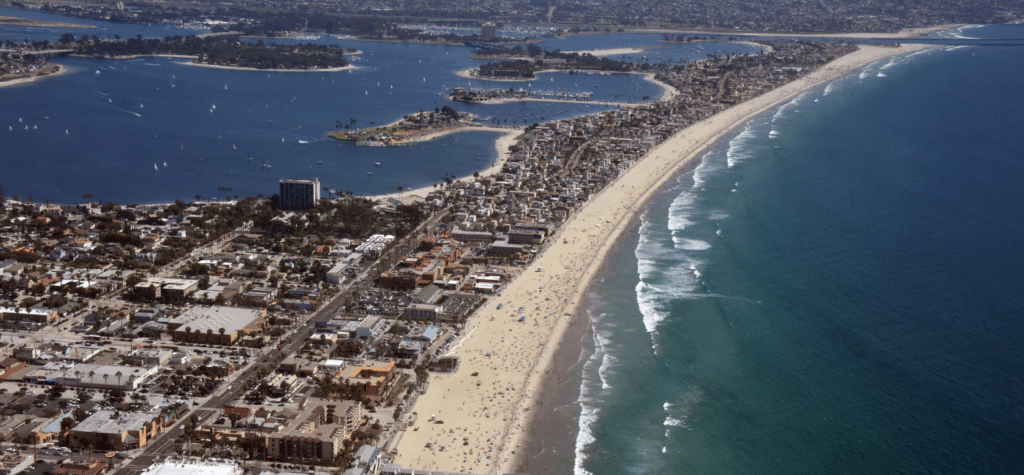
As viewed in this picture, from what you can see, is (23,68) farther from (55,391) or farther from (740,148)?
(55,391)

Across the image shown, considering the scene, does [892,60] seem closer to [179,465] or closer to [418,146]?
[418,146]

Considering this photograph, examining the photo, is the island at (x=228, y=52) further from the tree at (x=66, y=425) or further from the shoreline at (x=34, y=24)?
the tree at (x=66, y=425)

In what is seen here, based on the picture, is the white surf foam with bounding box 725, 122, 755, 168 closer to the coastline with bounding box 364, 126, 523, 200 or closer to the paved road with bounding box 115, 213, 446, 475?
the coastline with bounding box 364, 126, 523, 200

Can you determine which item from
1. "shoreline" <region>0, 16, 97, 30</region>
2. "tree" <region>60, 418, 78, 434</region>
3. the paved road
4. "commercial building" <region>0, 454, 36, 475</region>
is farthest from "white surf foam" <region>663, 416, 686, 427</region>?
"shoreline" <region>0, 16, 97, 30</region>

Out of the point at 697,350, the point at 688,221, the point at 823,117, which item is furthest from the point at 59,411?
the point at 823,117

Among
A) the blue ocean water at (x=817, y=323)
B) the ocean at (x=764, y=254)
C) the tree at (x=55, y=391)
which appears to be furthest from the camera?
the tree at (x=55, y=391)

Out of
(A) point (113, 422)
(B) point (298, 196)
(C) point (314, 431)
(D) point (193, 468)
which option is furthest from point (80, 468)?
(B) point (298, 196)

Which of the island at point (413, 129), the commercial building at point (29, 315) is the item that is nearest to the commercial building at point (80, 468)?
the commercial building at point (29, 315)
